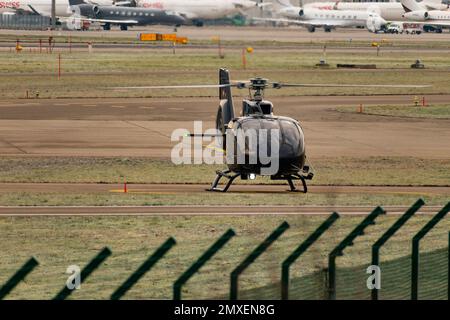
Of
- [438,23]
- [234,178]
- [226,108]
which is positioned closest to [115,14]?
[438,23]

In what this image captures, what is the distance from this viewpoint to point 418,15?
192 m

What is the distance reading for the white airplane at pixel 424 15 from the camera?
189m

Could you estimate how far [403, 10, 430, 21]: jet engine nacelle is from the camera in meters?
190

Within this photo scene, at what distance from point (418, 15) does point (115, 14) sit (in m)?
47.9

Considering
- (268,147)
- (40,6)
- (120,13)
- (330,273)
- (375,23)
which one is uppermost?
(330,273)

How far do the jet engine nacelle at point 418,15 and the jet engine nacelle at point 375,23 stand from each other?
453cm

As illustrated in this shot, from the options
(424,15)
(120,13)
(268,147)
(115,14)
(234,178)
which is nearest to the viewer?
(268,147)

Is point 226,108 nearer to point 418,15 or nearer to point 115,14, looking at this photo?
point 115,14

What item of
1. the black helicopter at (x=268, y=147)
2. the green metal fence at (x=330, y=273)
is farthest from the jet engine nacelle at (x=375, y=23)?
the green metal fence at (x=330, y=273)

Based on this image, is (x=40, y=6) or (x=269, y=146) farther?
(x=40, y=6)

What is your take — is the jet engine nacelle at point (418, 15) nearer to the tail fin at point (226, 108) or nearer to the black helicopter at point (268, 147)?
the tail fin at point (226, 108)

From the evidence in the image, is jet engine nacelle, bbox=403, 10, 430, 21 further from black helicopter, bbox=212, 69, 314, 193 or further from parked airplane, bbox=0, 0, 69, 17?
black helicopter, bbox=212, 69, 314, 193

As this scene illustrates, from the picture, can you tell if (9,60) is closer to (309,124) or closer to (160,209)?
(309,124)

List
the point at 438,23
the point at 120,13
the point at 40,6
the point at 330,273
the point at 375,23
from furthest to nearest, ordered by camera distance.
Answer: the point at 40,6
the point at 375,23
the point at 120,13
the point at 438,23
the point at 330,273
